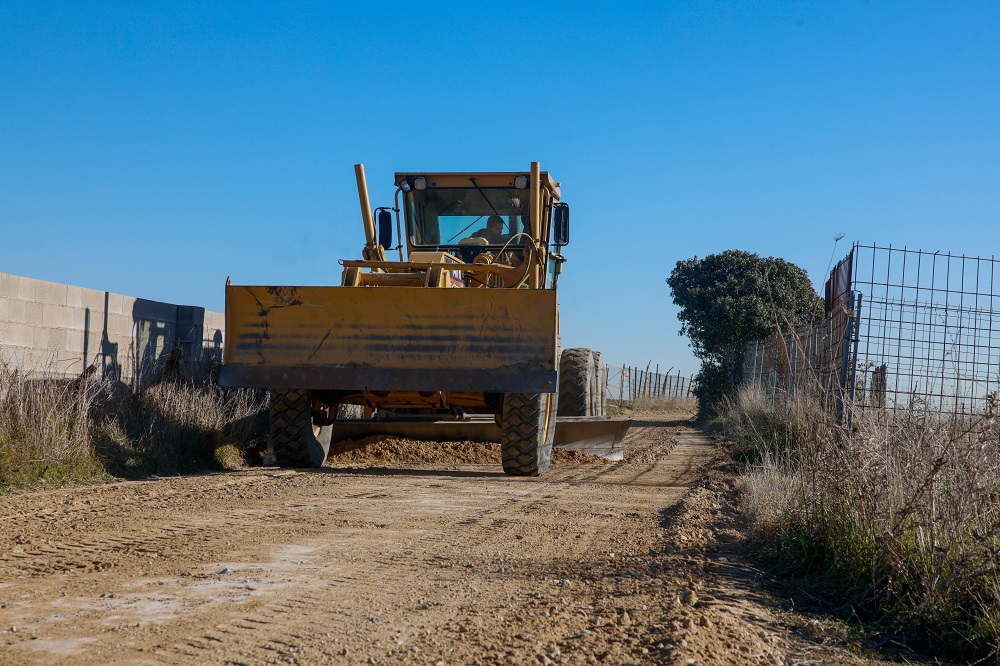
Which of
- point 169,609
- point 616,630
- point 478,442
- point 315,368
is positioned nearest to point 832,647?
point 616,630

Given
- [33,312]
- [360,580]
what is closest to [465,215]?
A: [33,312]

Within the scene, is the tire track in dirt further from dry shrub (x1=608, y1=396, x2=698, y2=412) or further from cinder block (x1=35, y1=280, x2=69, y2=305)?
dry shrub (x1=608, y1=396, x2=698, y2=412)

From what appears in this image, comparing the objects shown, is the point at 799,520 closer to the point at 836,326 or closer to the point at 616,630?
the point at 616,630

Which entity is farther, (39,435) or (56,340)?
(56,340)

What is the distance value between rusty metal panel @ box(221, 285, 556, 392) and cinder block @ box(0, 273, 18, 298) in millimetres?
2110

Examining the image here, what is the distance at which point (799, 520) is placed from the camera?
18.2 feet

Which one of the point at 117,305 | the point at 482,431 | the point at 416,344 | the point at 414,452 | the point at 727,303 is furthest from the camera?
the point at 727,303

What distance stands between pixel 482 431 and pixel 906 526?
23.7 ft

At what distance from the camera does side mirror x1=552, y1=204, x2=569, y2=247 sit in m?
10.8

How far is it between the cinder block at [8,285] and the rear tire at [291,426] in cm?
259

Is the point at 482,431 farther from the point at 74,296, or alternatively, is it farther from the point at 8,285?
the point at 8,285

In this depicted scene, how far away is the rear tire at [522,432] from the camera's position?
9367mm

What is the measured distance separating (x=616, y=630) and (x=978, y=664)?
1.50m

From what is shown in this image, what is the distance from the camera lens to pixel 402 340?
29.6ft
